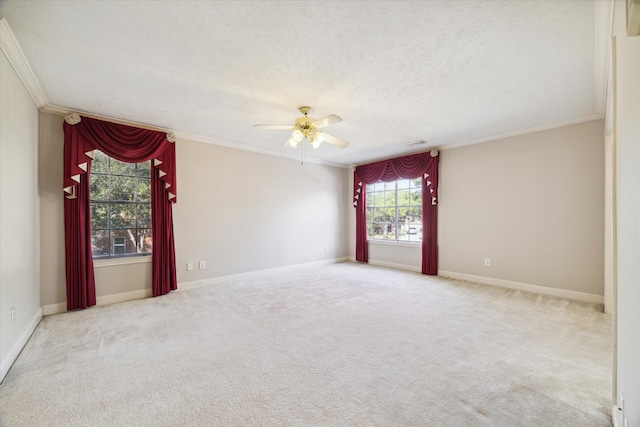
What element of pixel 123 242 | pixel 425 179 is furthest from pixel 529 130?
pixel 123 242

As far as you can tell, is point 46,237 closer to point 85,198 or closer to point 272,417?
point 85,198

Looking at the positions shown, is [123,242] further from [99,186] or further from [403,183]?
[403,183]

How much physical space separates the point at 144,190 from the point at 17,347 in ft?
7.29

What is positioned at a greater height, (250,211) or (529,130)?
(529,130)

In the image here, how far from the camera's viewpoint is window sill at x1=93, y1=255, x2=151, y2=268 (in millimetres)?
3520

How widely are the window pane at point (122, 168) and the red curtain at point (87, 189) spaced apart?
0.26m

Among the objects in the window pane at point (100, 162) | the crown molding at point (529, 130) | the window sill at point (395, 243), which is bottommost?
the window sill at point (395, 243)

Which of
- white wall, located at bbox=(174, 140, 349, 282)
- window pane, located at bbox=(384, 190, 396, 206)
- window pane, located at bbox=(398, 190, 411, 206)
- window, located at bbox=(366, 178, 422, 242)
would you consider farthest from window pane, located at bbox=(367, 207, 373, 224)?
window pane, located at bbox=(398, 190, 411, 206)

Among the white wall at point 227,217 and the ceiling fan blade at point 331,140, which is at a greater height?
the ceiling fan blade at point 331,140

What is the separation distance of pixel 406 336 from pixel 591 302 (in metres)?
2.83

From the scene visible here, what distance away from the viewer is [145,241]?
13.0 ft

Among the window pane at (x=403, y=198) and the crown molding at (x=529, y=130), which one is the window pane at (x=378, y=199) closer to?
the window pane at (x=403, y=198)

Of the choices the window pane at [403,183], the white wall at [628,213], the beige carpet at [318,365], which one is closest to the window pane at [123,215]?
the beige carpet at [318,365]

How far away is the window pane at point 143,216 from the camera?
12.8 ft
